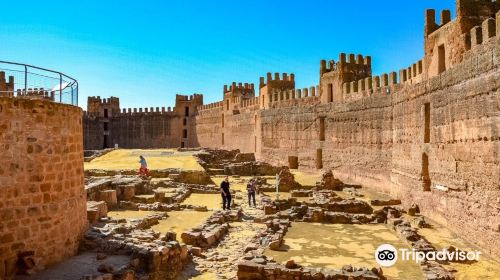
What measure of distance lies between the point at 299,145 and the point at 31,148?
2638cm

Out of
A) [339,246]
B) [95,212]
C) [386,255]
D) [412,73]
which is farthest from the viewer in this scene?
[412,73]

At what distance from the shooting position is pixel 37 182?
8.22 metres

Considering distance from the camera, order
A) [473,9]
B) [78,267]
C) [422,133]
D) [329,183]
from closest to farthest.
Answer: [78,267] → [473,9] → [422,133] → [329,183]

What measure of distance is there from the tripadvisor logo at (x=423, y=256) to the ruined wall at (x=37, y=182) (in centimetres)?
762

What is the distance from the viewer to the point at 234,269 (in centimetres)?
1073

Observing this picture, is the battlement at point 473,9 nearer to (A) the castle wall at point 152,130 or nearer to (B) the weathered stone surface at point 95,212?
(B) the weathered stone surface at point 95,212

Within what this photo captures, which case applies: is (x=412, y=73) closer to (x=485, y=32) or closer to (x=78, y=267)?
(x=485, y=32)

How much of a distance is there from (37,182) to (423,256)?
9211mm

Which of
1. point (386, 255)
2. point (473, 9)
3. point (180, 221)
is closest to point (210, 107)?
point (180, 221)

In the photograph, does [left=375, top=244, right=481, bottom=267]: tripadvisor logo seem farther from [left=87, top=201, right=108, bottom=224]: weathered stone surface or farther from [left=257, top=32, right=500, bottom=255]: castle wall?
[left=87, top=201, right=108, bottom=224]: weathered stone surface

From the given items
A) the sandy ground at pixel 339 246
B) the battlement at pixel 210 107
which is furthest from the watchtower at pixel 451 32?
the battlement at pixel 210 107

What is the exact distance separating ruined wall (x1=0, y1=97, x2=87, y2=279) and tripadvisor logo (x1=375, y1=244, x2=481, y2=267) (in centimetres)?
762

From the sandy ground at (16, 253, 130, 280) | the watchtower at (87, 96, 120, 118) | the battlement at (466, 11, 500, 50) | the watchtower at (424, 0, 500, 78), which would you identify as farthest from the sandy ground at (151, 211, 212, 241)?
the watchtower at (87, 96, 120, 118)

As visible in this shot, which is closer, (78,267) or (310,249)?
(78,267)
